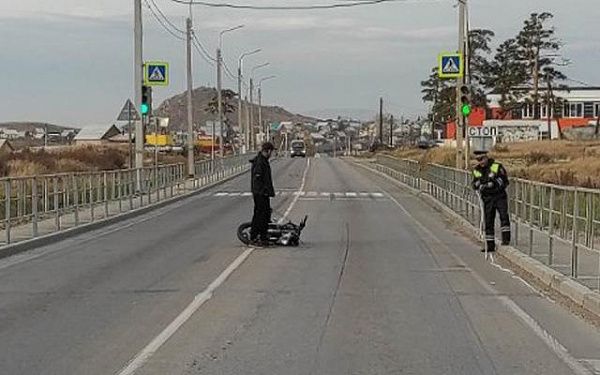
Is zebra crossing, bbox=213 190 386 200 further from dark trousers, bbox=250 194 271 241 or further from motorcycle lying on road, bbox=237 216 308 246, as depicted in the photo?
dark trousers, bbox=250 194 271 241

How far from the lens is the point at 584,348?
33.3ft

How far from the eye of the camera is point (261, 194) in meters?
20.2

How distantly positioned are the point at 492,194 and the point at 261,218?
4.39 metres

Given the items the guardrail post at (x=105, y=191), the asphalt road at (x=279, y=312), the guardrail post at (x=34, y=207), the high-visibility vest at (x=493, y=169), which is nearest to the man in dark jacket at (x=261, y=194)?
the asphalt road at (x=279, y=312)

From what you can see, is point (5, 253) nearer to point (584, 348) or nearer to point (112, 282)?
point (112, 282)

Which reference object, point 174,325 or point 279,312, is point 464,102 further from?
point 174,325

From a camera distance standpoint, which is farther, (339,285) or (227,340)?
(339,285)

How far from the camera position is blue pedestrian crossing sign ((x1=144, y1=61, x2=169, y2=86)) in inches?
1478

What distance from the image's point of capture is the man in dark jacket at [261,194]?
2016 centimetres

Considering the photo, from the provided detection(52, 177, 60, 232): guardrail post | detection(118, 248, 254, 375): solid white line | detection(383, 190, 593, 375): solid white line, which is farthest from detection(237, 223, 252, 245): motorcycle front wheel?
detection(383, 190, 593, 375): solid white line

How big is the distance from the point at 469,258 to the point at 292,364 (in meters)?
10.4

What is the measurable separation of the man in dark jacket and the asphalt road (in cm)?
54

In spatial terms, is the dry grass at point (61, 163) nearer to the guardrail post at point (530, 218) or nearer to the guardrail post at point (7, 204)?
the guardrail post at point (7, 204)

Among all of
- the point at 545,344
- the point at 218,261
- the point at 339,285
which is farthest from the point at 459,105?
the point at 545,344
